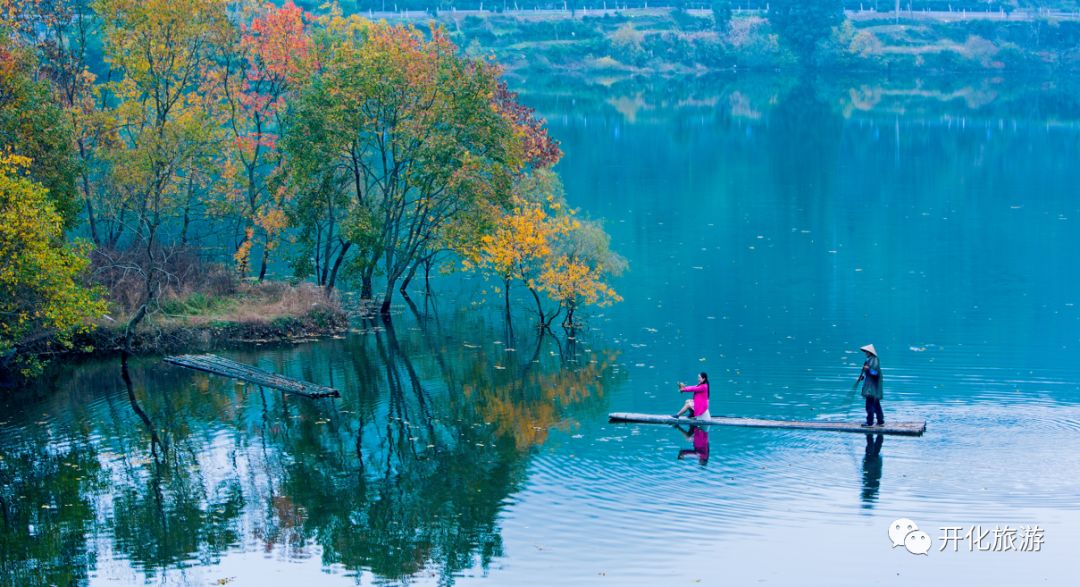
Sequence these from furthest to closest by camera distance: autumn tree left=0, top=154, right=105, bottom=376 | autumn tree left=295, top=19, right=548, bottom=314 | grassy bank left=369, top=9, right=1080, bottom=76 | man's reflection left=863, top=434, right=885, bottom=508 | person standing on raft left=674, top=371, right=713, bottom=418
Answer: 1. grassy bank left=369, top=9, right=1080, bottom=76
2. autumn tree left=295, top=19, right=548, bottom=314
3. autumn tree left=0, top=154, right=105, bottom=376
4. person standing on raft left=674, top=371, right=713, bottom=418
5. man's reflection left=863, top=434, right=885, bottom=508

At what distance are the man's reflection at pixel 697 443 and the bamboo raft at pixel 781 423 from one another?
28cm

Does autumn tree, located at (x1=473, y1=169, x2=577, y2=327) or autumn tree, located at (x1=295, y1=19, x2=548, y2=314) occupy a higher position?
autumn tree, located at (x1=295, y1=19, x2=548, y2=314)

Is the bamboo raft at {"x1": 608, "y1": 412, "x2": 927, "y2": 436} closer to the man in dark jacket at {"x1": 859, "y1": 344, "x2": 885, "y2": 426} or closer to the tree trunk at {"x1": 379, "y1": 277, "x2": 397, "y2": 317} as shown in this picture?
the man in dark jacket at {"x1": 859, "y1": 344, "x2": 885, "y2": 426}

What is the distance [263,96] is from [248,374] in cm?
1721

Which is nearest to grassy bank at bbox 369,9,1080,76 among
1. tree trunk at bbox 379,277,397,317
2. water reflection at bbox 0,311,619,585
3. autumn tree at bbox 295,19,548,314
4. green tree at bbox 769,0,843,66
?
green tree at bbox 769,0,843,66

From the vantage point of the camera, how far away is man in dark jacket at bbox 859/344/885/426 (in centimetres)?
3462

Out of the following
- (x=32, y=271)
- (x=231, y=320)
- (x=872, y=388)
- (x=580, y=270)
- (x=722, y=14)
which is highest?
(x=722, y=14)

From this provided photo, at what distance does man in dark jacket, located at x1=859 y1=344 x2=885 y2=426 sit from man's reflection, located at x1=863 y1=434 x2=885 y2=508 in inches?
19.5

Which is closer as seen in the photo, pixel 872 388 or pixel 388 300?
pixel 872 388

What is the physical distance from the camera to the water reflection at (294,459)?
29.4 meters

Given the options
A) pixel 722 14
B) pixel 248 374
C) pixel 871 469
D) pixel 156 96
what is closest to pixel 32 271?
pixel 248 374

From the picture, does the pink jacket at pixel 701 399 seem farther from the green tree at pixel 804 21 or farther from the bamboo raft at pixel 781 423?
the green tree at pixel 804 21

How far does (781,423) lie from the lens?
1411 inches

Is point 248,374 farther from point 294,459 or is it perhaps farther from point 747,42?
point 747,42
